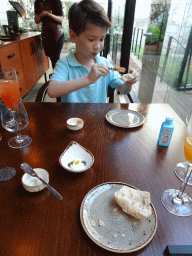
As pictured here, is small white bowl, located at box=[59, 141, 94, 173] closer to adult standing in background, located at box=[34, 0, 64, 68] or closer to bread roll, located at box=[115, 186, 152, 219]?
bread roll, located at box=[115, 186, 152, 219]

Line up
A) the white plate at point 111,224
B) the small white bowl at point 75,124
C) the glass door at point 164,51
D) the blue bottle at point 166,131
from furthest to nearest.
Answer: the glass door at point 164,51 → the small white bowl at point 75,124 → the blue bottle at point 166,131 → the white plate at point 111,224

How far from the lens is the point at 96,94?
156 centimetres

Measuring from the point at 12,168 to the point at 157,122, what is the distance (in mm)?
793

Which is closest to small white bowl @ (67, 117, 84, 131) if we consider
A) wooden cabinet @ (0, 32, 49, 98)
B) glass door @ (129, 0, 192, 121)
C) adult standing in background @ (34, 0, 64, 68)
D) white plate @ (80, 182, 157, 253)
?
white plate @ (80, 182, 157, 253)

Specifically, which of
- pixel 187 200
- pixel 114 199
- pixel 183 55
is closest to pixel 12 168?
pixel 114 199

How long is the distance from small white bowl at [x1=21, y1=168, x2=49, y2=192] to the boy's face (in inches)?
38.4

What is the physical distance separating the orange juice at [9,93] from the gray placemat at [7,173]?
0.31 metres

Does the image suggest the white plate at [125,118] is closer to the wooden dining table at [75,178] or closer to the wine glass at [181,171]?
the wooden dining table at [75,178]

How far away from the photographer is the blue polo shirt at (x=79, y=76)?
1.37 meters

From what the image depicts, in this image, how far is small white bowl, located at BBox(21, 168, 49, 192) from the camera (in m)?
0.56

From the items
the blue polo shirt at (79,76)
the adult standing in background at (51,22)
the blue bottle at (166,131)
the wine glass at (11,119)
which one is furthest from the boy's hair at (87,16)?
the adult standing in background at (51,22)

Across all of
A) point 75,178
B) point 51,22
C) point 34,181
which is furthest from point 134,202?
point 51,22

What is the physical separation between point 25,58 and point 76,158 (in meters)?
3.18

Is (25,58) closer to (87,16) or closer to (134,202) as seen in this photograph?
(87,16)
